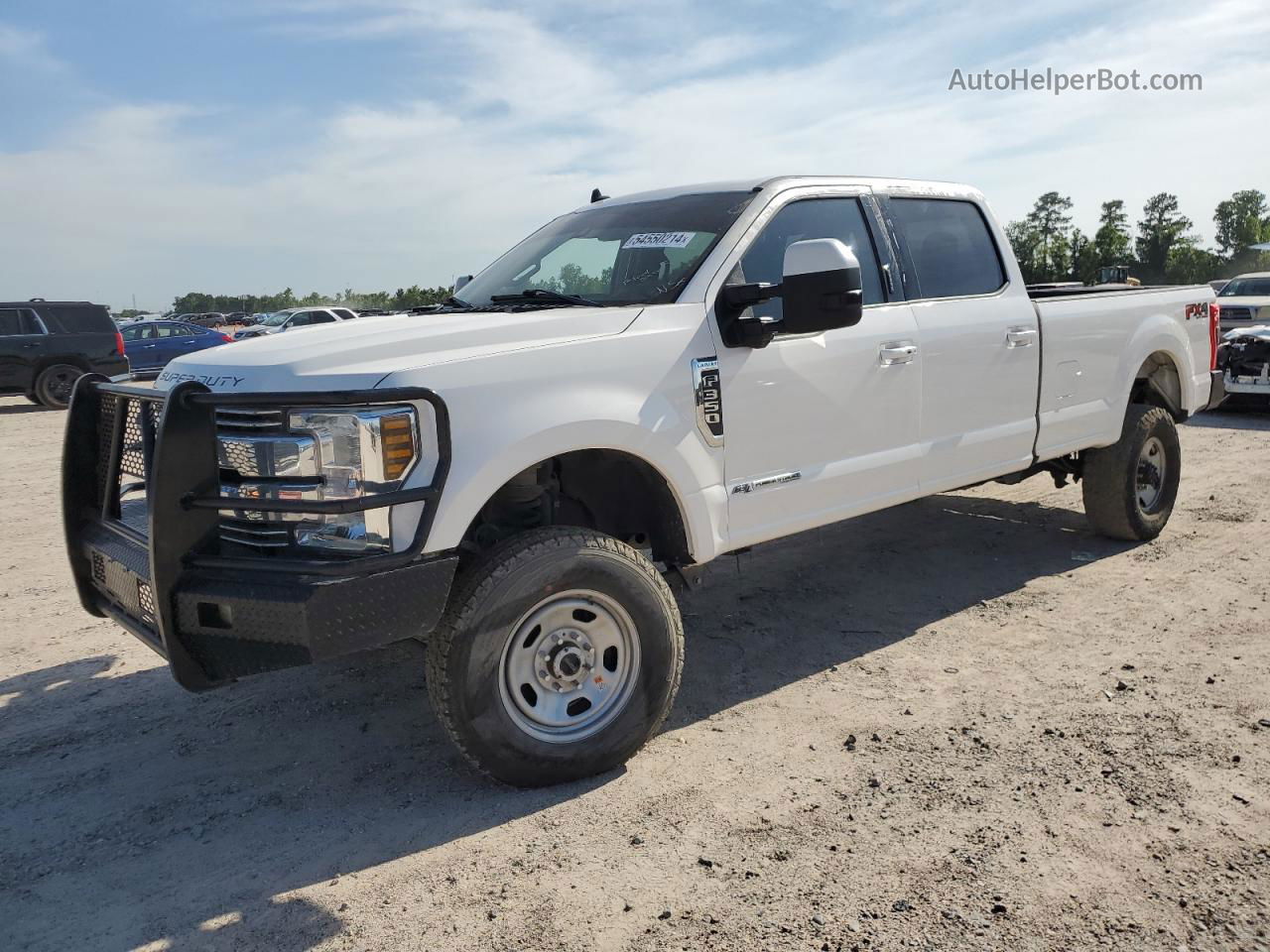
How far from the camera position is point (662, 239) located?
13.3 ft

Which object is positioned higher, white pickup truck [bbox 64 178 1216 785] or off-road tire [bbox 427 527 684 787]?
white pickup truck [bbox 64 178 1216 785]

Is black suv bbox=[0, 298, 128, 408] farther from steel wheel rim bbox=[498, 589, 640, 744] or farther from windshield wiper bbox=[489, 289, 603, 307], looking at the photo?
steel wheel rim bbox=[498, 589, 640, 744]

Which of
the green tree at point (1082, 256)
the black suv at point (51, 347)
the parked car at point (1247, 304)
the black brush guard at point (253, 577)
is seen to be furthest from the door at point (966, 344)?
the green tree at point (1082, 256)

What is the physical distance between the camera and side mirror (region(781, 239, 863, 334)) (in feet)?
11.3

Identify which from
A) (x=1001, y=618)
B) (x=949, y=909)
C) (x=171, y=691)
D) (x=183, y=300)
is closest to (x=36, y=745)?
(x=171, y=691)

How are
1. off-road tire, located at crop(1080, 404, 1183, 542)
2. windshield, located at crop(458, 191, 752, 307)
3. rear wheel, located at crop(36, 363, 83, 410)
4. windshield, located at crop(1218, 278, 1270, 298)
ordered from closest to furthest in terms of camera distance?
windshield, located at crop(458, 191, 752, 307), off-road tire, located at crop(1080, 404, 1183, 542), windshield, located at crop(1218, 278, 1270, 298), rear wheel, located at crop(36, 363, 83, 410)

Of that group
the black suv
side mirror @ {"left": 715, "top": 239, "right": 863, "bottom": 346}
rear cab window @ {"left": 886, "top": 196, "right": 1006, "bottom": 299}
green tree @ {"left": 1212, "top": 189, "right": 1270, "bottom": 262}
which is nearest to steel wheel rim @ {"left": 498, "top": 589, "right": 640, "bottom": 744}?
side mirror @ {"left": 715, "top": 239, "right": 863, "bottom": 346}

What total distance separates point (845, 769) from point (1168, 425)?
4.04 meters

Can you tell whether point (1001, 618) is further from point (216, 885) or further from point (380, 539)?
point (216, 885)

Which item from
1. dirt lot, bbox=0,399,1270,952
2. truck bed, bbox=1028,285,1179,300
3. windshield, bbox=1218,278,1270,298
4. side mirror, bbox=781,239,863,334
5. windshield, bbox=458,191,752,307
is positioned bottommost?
dirt lot, bbox=0,399,1270,952

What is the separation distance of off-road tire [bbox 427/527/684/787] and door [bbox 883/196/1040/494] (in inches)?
71.3

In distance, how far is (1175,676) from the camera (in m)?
4.03

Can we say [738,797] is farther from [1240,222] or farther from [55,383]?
[1240,222]

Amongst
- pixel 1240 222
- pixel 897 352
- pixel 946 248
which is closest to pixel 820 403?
pixel 897 352
